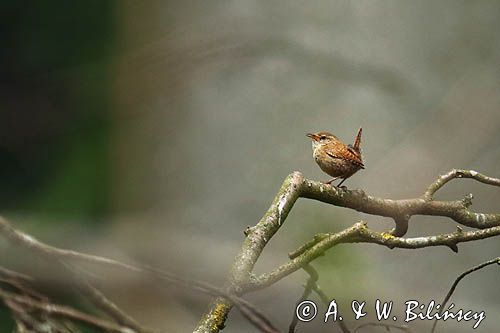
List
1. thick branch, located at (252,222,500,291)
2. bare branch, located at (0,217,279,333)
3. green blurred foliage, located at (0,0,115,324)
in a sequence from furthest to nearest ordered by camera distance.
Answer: green blurred foliage, located at (0,0,115,324)
thick branch, located at (252,222,500,291)
bare branch, located at (0,217,279,333)

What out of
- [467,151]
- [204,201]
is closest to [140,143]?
[204,201]

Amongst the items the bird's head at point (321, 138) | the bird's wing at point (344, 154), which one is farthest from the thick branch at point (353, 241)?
the bird's head at point (321, 138)

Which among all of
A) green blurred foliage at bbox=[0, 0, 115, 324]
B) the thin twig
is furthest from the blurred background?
the thin twig

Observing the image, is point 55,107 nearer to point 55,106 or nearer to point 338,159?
point 55,106

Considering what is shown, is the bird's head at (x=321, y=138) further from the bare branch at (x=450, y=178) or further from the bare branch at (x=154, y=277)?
the bare branch at (x=154, y=277)

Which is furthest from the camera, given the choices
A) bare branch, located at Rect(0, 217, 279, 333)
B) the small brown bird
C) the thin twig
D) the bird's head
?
the bird's head

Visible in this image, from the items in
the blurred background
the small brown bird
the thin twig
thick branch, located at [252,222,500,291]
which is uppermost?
the blurred background

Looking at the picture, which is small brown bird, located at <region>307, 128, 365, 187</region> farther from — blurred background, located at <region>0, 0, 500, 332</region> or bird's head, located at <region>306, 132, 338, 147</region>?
blurred background, located at <region>0, 0, 500, 332</region>

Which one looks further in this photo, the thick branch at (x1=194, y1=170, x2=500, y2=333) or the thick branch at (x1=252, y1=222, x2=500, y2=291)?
the thick branch at (x1=252, y1=222, x2=500, y2=291)
